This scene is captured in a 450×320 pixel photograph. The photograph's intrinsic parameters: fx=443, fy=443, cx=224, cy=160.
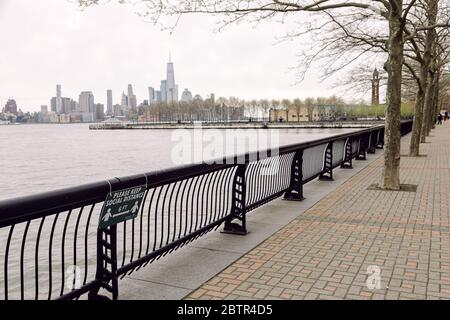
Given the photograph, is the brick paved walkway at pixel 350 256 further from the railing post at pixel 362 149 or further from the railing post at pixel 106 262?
the railing post at pixel 362 149

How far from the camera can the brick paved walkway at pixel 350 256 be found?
4254mm

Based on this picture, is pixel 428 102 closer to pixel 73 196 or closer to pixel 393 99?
pixel 393 99

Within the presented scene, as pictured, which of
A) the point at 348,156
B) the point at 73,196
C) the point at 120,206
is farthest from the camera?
the point at 348,156

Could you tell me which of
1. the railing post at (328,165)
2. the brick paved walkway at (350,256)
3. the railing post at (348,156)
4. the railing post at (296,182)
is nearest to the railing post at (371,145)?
the railing post at (348,156)

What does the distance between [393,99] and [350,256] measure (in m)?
5.89

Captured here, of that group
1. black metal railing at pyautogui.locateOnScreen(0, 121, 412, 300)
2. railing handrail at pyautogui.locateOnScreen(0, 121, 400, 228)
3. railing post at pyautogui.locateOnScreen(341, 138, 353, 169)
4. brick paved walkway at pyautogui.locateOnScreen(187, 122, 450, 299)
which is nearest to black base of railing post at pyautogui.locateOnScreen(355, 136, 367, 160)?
railing post at pyautogui.locateOnScreen(341, 138, 353, 169)

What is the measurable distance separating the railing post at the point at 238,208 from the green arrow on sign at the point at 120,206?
2408 millimetres

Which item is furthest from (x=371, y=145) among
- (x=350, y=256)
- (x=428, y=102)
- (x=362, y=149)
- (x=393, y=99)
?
(x=350, y=256)

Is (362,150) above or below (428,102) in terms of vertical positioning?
below

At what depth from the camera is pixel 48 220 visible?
1049 centimetres

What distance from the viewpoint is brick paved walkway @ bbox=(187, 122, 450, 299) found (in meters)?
4.25

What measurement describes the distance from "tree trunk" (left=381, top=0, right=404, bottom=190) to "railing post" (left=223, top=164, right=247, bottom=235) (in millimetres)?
5070

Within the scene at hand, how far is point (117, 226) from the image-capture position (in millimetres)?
8047

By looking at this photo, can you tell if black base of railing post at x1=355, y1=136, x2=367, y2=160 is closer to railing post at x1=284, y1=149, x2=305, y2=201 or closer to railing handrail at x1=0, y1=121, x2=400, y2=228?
railing post at x1=284, y1=149, x2=305, y2=201
